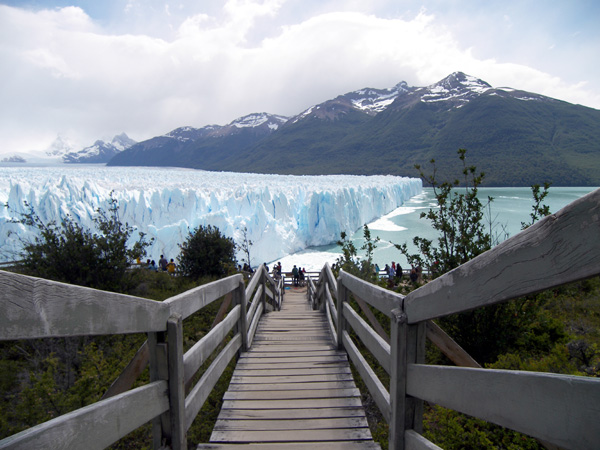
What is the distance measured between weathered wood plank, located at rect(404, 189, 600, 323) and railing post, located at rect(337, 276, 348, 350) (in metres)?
2.42

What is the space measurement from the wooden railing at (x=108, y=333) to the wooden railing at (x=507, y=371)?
41.4 inches

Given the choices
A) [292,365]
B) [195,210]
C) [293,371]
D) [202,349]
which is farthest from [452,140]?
[202,349]

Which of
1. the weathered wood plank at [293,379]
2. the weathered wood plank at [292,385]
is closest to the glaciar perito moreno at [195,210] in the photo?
the weathered wood plank at [293,379]

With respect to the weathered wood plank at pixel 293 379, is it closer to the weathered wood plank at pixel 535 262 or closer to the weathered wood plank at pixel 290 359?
the weathered wood plank at pixel 290 359

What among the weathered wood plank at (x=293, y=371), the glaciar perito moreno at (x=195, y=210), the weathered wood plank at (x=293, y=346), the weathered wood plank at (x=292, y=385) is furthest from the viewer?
the glaciar perito moreno at (x=195, y=210)

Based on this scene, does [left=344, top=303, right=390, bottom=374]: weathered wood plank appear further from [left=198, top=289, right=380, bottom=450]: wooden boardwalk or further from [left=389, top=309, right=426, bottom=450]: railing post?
[left=198, top=289, right=380, bottom=450]: wooden boardwalk

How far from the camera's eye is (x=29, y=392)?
111 inches

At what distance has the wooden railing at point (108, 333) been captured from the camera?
93 centimetres

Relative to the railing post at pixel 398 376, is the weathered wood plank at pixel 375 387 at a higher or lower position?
lower

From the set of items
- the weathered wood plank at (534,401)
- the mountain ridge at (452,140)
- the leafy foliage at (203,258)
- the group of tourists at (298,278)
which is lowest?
the group of tourists at (298,278)

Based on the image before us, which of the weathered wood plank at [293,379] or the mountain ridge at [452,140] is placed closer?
the weathered wood plank at [293,379]

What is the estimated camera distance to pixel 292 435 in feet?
7.95

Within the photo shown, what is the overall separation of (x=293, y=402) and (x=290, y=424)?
292 millimetres

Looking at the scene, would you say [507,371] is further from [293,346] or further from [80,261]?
[80,261]
